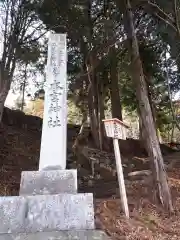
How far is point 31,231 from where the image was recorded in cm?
375

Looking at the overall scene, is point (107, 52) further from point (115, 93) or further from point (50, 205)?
point (50, 205)

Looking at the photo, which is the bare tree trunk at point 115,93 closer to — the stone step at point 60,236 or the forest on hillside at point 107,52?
the forest on hillside at point 107,52

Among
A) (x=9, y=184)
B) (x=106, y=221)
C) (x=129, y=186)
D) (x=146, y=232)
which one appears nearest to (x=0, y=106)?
(x=9, y=184)

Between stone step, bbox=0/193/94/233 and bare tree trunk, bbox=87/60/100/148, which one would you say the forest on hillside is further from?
stone step, bbox=0/193/94/233

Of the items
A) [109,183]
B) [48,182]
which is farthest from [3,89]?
[48,182]

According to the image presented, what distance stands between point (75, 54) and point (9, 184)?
16.5ft

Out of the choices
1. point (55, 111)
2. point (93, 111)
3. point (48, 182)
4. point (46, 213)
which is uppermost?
point (93, 111)

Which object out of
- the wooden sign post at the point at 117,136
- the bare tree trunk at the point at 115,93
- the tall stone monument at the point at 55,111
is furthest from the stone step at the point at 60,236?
the bare tree trunk at the point at 115,93

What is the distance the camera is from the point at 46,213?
3.88 m

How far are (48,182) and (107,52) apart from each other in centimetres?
551

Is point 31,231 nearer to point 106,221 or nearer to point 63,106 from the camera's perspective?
point 106,221

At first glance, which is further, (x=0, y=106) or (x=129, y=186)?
(x=0, y=106)

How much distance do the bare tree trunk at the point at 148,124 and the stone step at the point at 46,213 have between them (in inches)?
87.3

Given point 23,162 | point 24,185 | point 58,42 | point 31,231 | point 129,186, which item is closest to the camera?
point 31,231
